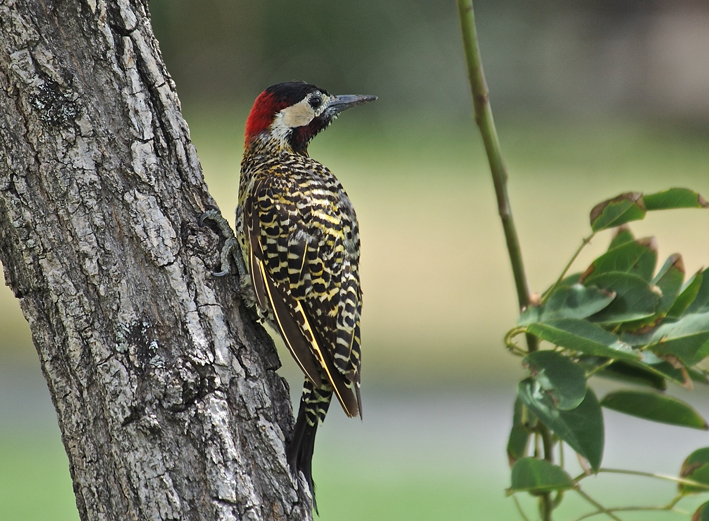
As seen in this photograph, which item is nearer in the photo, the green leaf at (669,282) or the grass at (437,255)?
the green leaf at (669,282)

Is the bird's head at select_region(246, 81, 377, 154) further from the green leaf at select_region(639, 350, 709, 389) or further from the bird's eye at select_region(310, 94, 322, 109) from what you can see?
the green leaf at select_region(639, 350, 709, 389)

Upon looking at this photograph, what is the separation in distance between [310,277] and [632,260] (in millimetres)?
888

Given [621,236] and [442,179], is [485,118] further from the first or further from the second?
[442,179]

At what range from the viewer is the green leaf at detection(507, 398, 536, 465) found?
1.79 meters

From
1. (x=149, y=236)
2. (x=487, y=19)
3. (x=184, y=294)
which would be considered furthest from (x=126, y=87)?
(x=487, y=19)

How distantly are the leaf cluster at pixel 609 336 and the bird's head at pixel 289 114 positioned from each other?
129 cm

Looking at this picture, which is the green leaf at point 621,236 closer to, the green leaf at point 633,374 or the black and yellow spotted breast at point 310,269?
the green leaf at point 633,374

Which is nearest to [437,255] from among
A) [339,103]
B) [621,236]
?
[339,103]

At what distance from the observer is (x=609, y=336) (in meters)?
1.55

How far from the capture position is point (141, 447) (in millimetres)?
1584

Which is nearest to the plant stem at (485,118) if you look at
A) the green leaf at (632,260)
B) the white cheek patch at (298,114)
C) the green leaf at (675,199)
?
the green leaf at (632,260)

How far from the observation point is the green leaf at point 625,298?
160cm

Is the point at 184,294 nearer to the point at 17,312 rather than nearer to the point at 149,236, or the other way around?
the point at 149,236

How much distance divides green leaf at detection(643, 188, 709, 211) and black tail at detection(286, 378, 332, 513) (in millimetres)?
921
